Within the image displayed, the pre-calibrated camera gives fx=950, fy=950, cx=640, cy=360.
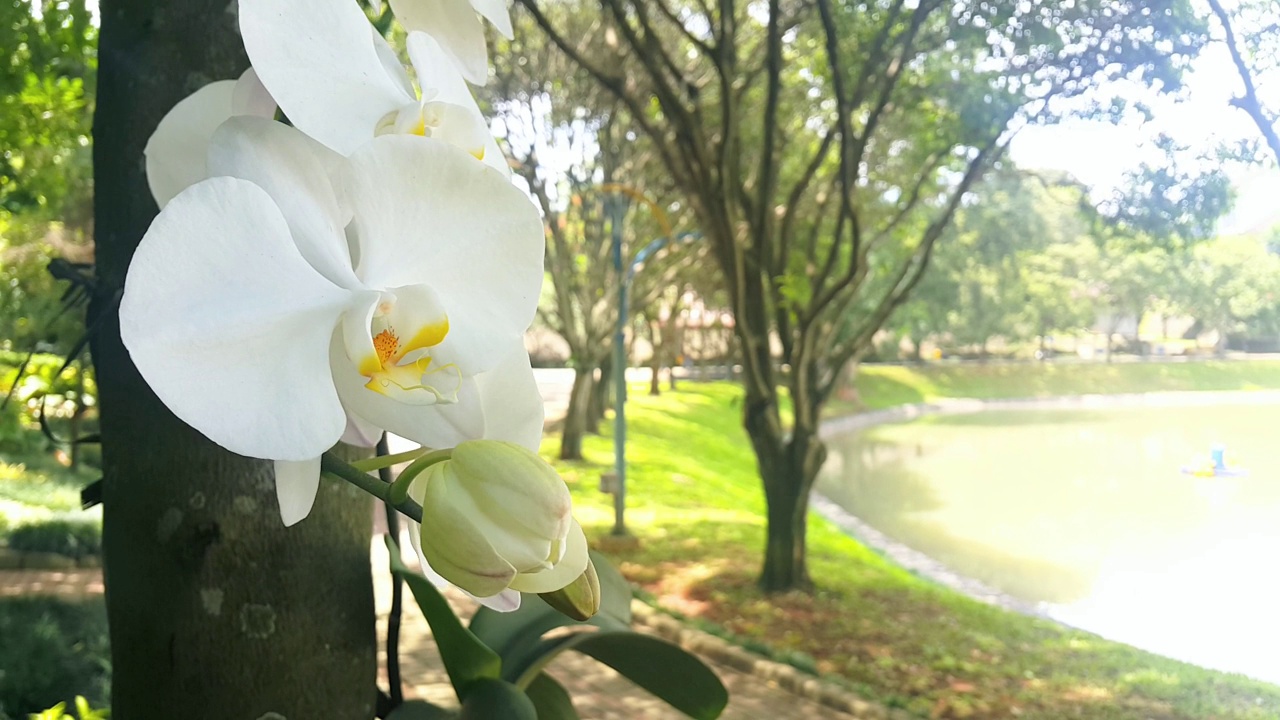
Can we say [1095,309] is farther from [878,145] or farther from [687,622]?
[687,622]

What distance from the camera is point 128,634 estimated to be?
0.29 meters

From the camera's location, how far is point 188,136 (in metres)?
→ 0.22

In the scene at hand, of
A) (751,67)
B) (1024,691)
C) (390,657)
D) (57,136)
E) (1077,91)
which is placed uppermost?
(751,67)

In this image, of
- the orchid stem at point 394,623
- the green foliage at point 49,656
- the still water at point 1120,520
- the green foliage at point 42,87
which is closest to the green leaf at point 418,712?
the orchid stem at point 394,623

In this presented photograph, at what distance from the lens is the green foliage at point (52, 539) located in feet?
11.9

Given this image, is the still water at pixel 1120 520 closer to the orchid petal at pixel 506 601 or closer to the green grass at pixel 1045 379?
the green grass at pixel 1045 379

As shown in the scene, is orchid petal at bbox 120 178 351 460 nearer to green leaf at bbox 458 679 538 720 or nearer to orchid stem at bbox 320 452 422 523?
orchid stem at bbox 320 452 422 523

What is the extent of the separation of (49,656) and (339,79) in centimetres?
256

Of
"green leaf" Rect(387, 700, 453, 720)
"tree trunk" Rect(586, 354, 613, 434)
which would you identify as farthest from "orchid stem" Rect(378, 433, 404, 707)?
"tree trunk" Rect(586, 354, 613, 434)

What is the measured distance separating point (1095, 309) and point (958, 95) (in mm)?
1419

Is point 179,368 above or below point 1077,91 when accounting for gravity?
below

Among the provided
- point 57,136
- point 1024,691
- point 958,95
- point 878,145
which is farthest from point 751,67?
point 57,136

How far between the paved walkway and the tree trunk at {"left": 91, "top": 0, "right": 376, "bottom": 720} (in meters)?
2.65

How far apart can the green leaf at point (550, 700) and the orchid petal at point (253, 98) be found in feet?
1.01
